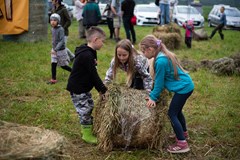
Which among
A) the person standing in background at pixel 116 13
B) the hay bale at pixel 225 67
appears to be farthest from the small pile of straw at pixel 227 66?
the person standing in background at pixel 116 13

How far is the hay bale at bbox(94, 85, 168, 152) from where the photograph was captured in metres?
4.47

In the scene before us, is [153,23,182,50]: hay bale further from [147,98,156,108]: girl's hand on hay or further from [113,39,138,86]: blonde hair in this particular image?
[147,98,156,108]: girl's hand on hay

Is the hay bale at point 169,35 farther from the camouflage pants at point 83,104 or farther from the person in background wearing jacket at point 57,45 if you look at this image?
the camouflage pants at point 83,104

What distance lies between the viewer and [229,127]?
5.57m

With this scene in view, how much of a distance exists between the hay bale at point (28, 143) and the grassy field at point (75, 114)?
0.87 meters

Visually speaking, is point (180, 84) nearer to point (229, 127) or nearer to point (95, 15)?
point (229, 127)

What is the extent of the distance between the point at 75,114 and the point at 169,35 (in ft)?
25.8

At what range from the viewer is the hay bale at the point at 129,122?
14.7 feet

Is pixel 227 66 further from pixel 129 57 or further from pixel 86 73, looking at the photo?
pixel 86 73

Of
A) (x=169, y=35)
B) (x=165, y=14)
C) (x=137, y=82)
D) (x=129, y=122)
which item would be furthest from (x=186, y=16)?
(x=129, y=122)

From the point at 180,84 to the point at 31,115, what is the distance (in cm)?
276

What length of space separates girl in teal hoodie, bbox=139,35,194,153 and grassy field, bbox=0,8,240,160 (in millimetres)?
616

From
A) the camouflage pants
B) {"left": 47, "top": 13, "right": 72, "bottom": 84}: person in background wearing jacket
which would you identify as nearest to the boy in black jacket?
the camouflage pants

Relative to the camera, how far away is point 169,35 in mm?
13070
